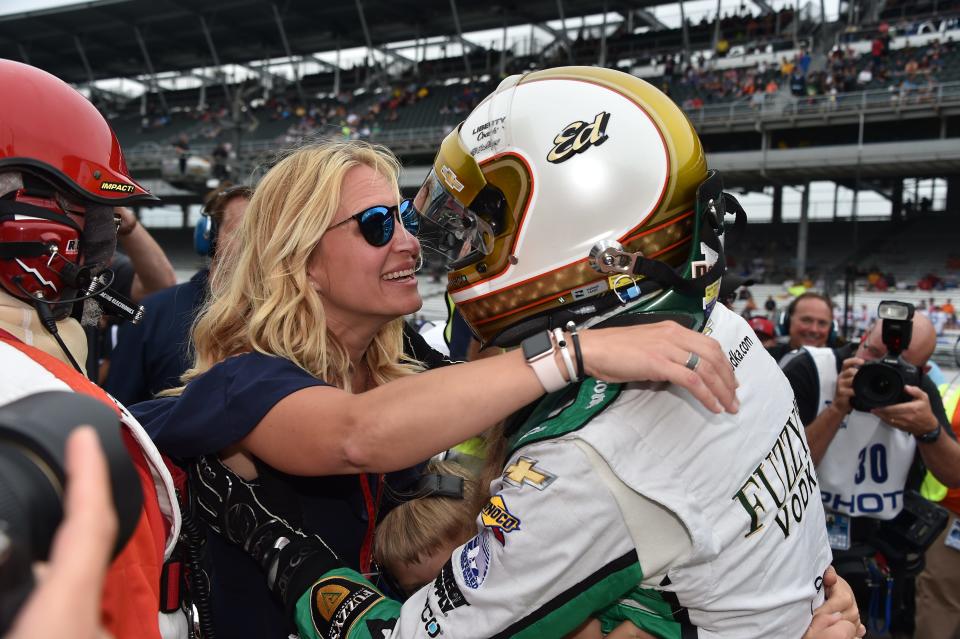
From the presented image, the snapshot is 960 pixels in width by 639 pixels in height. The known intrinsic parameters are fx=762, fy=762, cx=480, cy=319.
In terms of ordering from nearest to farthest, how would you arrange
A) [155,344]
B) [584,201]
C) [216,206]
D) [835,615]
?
1. [584,201]
2. [835,615]
3. [155,344]
4. [216,206]

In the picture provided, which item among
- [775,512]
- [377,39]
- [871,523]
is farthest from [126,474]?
[377,39]

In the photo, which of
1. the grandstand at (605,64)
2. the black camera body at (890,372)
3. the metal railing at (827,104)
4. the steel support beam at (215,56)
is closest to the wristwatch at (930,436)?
the black camera body at (890,372)

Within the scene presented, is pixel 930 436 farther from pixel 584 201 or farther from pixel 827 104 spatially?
pixel 827 104

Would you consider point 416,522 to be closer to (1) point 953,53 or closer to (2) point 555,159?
(2) point 555,159

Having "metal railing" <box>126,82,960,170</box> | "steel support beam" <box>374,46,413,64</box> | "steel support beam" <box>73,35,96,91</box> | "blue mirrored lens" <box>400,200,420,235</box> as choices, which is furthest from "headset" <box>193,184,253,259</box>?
"steel support beam" <box>73,35,96,91</box>

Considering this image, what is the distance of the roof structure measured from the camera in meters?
29.8

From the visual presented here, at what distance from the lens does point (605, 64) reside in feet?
87.7

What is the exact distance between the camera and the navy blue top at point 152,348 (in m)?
3.26

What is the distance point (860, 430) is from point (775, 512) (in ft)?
8.67

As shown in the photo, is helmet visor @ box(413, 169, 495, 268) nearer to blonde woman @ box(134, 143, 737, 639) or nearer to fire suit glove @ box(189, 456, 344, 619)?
blonde woman @ box(134, 143, 737, 639)

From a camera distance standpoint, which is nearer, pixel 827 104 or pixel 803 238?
pixel 827 104

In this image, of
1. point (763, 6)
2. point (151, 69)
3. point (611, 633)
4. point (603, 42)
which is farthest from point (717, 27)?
point (611, 633)

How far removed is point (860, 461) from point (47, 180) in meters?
3.48

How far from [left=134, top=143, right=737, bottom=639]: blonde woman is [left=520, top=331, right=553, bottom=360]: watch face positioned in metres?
0.03
